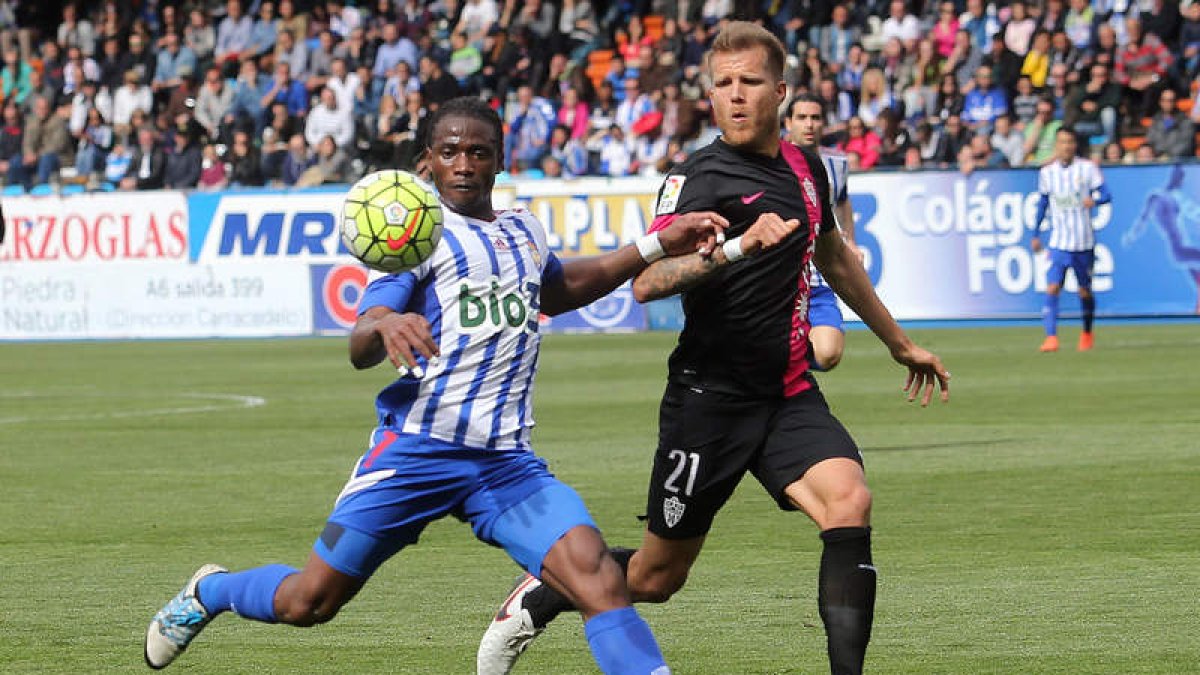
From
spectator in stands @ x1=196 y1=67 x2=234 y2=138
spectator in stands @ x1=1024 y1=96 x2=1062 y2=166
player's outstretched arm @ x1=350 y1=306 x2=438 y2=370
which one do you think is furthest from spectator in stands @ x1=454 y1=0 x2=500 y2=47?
player's outstretched arm @ x1=350 y1=306 x2=438 y2=370

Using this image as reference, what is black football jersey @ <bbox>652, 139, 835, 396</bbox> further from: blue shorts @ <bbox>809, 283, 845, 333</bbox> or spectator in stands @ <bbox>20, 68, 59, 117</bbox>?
spectator in stands @ <bbox>20, 68, 59, 117</bbox>

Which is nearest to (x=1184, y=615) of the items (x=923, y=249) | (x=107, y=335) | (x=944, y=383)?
(x=944, y=383)

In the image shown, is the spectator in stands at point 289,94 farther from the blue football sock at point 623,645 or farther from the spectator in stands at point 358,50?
the blue football sock at point 623,645

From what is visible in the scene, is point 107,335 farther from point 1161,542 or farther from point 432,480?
point 432,480

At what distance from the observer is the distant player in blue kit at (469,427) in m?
5.57

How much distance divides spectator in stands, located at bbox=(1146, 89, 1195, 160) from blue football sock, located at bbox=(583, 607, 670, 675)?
2120 cm

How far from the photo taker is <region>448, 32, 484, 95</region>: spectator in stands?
3266 cm

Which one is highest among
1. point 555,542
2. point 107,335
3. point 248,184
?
point 555,542

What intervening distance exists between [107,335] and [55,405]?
1098cm

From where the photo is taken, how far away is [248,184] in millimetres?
30797

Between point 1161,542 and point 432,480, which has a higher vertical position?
point 432,480

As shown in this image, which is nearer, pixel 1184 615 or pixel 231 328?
pixel 1184 615

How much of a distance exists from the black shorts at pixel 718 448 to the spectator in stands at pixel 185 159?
25889mm

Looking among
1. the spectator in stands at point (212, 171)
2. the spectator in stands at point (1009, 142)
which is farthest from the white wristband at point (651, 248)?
the spectator in stands at point (212, 171)
